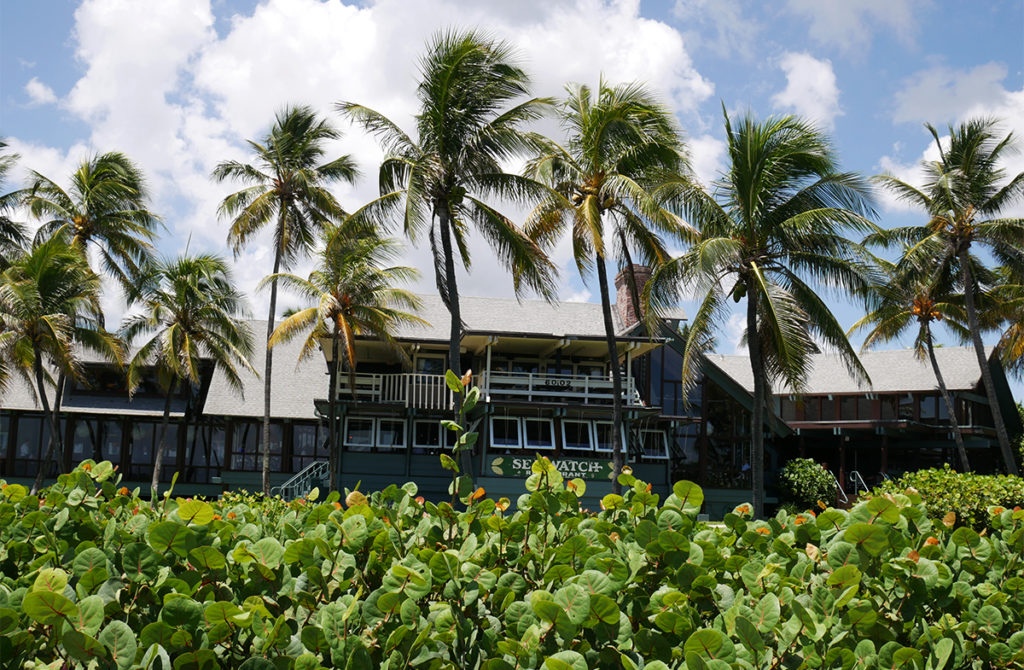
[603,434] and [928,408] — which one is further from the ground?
[928,408]

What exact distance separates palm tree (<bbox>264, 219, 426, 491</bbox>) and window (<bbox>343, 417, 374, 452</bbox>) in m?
1.64

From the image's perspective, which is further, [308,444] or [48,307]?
[308,444]

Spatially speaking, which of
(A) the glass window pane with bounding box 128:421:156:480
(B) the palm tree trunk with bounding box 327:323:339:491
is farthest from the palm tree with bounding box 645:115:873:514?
(A) the glass window pane with bounding box 128:421:156:480

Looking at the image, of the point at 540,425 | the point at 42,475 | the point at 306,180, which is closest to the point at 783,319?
the point at 540,425

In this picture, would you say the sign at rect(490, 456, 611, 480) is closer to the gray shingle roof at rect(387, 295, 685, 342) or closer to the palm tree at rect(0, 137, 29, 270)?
the gray shingle roof at rect(387, 295, 685, 342)

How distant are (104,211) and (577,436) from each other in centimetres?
1800

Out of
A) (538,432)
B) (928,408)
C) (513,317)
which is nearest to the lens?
(538,432)

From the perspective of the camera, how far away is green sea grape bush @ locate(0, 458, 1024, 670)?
190 cm

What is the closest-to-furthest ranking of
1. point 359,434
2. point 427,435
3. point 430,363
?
point 359,434
point 427,435
point 430,363

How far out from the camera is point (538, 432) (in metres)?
26.8

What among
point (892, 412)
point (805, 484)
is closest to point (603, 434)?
point (805, 484)

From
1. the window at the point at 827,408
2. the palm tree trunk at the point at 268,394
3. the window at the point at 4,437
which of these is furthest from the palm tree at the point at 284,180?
the window at the point at 827,408

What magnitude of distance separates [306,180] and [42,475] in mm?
12455

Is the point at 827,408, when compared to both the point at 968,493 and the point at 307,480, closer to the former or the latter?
the point at 968,493
